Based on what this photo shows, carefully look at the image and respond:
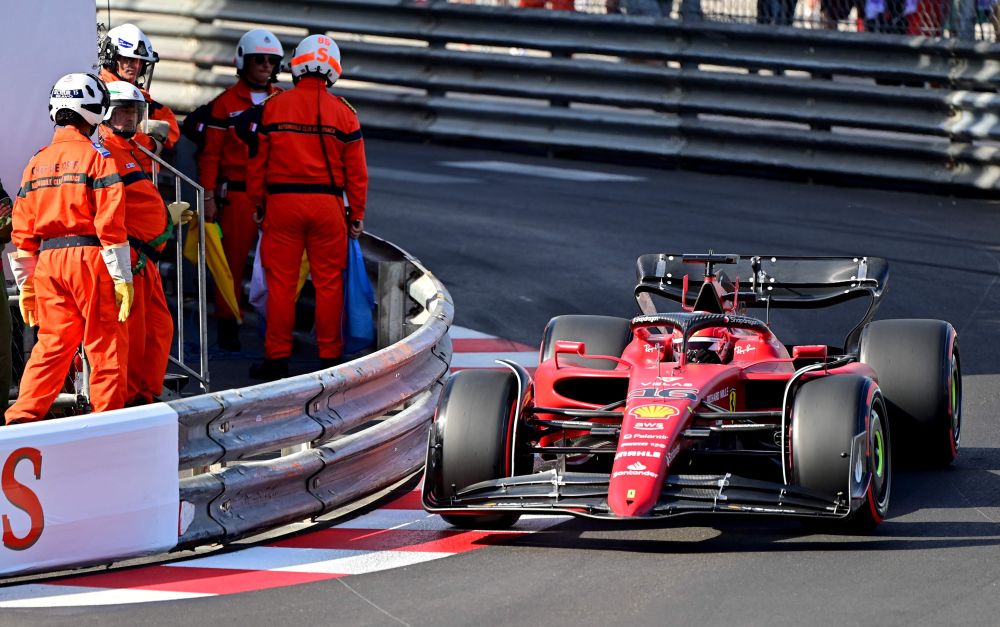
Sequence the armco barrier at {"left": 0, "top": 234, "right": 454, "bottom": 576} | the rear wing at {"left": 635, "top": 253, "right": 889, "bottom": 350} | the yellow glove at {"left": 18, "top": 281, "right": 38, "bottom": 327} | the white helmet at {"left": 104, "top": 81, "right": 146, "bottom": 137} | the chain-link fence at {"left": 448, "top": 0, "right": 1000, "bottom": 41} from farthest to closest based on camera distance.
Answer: the chain-link fence at {"left": 448, "top": 0, "right": 1000, "bottom": 41} → the rear wing at {"left": 635, "top": 253, "right": 889, "bottom": 350} → the white helmet at {"left": 104, "top": 81, "right": 146, "bottom": 137} → the yellow glove at {"left": 18, "top": 281, "right": 38, "bottom": 327} → the armco barrier at {"left": 0, "top": 234, "right": 454, "bottom": 576}

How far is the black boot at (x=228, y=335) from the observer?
1120 centimetres

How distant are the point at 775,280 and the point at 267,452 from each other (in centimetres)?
292

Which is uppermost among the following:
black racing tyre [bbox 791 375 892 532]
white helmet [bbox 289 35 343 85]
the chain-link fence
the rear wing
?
the chain-link fence

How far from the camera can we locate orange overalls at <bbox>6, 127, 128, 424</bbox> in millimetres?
8062

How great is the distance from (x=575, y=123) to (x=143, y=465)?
11545 millimetres

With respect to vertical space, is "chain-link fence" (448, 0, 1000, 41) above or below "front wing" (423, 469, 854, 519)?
above

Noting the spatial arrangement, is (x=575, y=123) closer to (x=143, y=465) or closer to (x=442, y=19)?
(x=442, y=19)

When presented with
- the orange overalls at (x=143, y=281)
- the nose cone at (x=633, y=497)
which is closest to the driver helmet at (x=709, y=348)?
the nose cone at (x=633, y=497)

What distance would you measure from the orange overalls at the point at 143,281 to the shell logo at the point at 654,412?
110 inches

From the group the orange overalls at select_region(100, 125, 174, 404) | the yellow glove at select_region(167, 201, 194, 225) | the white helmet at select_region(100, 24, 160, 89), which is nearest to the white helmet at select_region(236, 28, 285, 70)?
the white helmet at select_region(100, 24, 160, 89)

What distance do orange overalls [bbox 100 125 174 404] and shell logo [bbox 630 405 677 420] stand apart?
2.79 m

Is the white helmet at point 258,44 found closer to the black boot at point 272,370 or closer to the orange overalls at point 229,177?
the orange overalls at point 229,177

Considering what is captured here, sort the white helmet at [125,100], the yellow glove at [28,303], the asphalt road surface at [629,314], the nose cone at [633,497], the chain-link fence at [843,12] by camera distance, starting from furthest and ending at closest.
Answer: the chain-link fence at [843,12]
the white helmet at [125,100]
the yellow glove at [28,303]
the nose cone at [633,497]
the asphalt road surface at [629,314]

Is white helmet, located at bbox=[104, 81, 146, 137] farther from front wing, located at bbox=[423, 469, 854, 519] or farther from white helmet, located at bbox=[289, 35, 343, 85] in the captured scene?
front wing, located at bbox=[423, 469, 854, 519]
